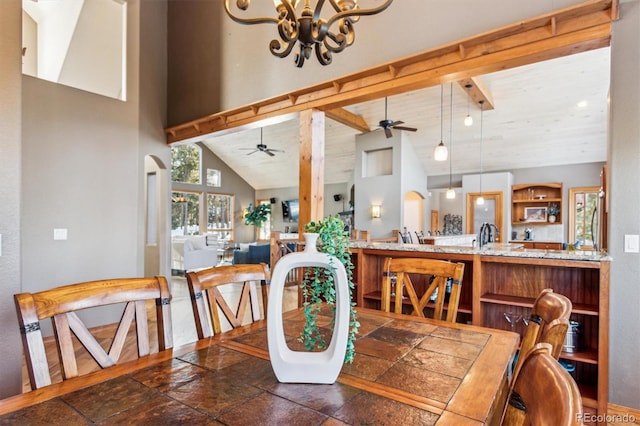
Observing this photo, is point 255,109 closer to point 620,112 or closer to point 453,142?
point 620,112

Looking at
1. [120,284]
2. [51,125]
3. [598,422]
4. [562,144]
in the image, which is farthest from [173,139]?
[562,144]

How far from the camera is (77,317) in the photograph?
1240 mm

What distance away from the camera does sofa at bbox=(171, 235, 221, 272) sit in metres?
8.61

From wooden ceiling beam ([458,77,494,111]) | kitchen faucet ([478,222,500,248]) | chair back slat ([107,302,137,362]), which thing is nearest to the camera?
chair back slat ([107,302,137,362])

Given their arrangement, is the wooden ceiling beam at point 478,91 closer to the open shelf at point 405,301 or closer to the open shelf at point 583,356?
the open shelf at point 405,301

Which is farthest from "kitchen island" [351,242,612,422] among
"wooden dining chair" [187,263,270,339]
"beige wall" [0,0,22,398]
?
"beige wall" [0,0,22,398]

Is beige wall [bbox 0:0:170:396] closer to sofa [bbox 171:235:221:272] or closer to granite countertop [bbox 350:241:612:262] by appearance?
granite countertop [bbox 350:241:612:262]

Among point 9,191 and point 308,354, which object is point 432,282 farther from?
point 9,191

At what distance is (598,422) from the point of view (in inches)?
85.6

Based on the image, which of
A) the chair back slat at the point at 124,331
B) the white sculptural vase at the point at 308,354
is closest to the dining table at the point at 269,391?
the white sculptural vase at the point at 308,354

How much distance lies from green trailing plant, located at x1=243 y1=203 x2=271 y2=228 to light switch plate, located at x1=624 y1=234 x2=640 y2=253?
1175 cm

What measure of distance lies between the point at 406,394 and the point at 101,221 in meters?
4.28

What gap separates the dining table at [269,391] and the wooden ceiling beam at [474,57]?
226 cm

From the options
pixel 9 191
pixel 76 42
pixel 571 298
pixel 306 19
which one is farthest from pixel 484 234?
pixel 76 42
